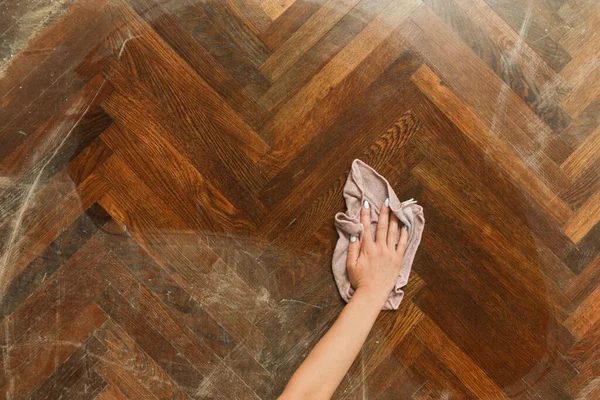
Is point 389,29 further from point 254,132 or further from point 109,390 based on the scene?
point 109,390

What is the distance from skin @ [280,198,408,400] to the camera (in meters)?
0.93

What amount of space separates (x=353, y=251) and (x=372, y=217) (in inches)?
4.2

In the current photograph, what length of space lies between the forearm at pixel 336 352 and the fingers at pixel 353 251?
0.08m

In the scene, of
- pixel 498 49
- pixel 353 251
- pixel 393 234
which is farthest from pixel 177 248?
pixel 498 49

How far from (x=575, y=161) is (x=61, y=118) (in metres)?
1.42

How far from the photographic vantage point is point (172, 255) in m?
1.04

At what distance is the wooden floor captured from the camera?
3.35 feet

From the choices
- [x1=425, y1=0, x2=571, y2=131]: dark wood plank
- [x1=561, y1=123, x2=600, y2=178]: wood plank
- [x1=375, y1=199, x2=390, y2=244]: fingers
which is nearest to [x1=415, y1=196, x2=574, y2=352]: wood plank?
[x1=375, y1=199, x2=390, y2=244]: fingers

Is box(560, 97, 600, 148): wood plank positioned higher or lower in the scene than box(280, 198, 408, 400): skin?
lower

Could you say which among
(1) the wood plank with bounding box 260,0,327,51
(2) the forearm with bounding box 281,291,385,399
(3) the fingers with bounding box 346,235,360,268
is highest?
(1) the wood plank with bounding box 260,0,327,51

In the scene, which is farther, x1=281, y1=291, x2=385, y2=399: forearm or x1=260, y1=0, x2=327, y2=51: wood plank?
x1=260, y1=0, x2=327, y2=51: wood plank

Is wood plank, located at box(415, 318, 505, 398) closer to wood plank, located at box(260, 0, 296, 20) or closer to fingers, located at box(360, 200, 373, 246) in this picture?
fingers, located at box(360, 200, 373, 246)

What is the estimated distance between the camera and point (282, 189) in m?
1.06

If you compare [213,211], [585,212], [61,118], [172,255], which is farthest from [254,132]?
[585,212]
